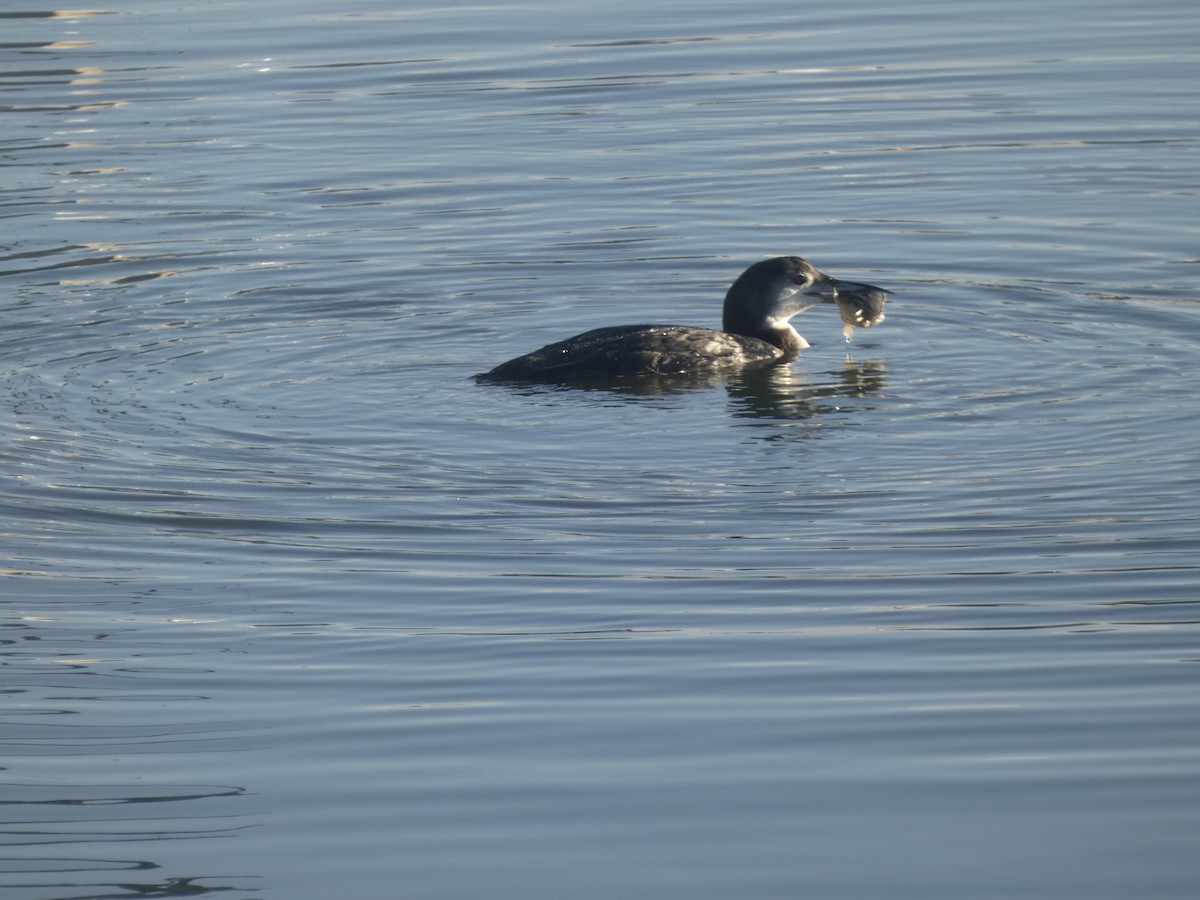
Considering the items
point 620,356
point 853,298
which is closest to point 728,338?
point 853,298

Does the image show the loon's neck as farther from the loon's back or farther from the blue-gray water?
the loon's back

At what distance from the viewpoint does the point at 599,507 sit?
28.9 ft

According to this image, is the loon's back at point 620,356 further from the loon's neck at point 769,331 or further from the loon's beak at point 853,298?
the loon's beak at point 853,298

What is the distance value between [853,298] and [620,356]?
1.78 meters

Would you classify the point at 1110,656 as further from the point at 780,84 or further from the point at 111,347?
the point at 780,84

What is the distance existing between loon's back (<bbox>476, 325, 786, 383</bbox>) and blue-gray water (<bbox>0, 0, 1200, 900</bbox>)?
0.24 metres

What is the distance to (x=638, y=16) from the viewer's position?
81.5ft

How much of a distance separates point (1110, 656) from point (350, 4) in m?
21.8

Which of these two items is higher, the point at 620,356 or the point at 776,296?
the point at 776,296

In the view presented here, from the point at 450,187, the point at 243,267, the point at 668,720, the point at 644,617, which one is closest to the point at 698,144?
the point at 450,187

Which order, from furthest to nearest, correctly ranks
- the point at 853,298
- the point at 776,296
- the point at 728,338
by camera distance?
the point at 776,296 → the point at 853,298 → the point at 728,338

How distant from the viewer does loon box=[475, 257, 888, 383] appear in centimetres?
1140

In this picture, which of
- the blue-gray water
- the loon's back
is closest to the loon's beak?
the blue-gray water

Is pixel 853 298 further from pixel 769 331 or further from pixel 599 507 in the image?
pixel 599 507
